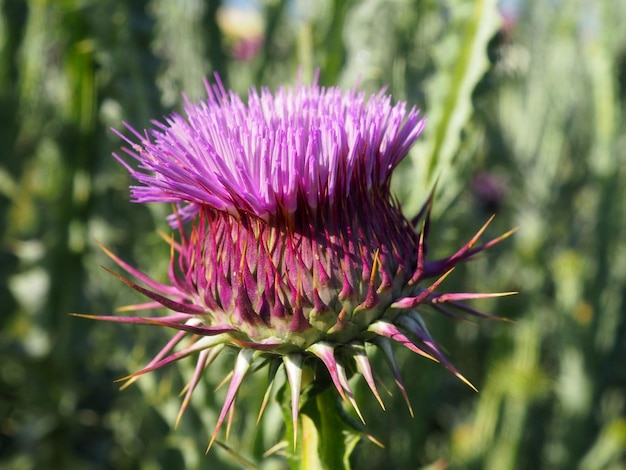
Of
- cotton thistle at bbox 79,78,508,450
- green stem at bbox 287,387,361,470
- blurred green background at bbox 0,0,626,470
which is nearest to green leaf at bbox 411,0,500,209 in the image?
blurred green background at bbox 0,0,626,470

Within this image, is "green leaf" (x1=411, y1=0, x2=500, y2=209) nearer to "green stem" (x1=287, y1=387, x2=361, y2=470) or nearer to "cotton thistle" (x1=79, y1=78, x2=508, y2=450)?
"cotton thistle" (x1=79, y1=78, x2=508, y2=450)

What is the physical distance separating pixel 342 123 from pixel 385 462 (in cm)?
296

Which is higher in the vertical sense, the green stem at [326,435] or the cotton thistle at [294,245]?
the cotton thistle at [294,245]

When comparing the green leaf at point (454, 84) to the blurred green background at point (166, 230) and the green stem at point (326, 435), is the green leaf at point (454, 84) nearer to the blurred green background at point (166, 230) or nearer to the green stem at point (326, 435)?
the blurred green background at point (166, 230)

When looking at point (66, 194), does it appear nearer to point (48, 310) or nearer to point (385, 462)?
point (48, 310)

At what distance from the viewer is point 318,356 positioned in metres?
1.46

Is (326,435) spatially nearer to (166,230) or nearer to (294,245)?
(294,245)

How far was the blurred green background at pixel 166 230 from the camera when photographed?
2.57m

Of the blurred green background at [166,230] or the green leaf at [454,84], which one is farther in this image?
the blurred green background at [166,230]

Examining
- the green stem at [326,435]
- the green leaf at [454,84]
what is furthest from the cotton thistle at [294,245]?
the green leaf at [454,84]

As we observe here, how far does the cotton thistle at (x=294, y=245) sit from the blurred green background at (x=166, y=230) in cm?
74

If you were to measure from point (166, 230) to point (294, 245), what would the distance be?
1.07m

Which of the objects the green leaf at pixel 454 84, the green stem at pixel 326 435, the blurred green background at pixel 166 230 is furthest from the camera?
the blurred green background at pixel 166 230

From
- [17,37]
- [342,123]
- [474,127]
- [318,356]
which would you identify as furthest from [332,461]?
[17,37]
